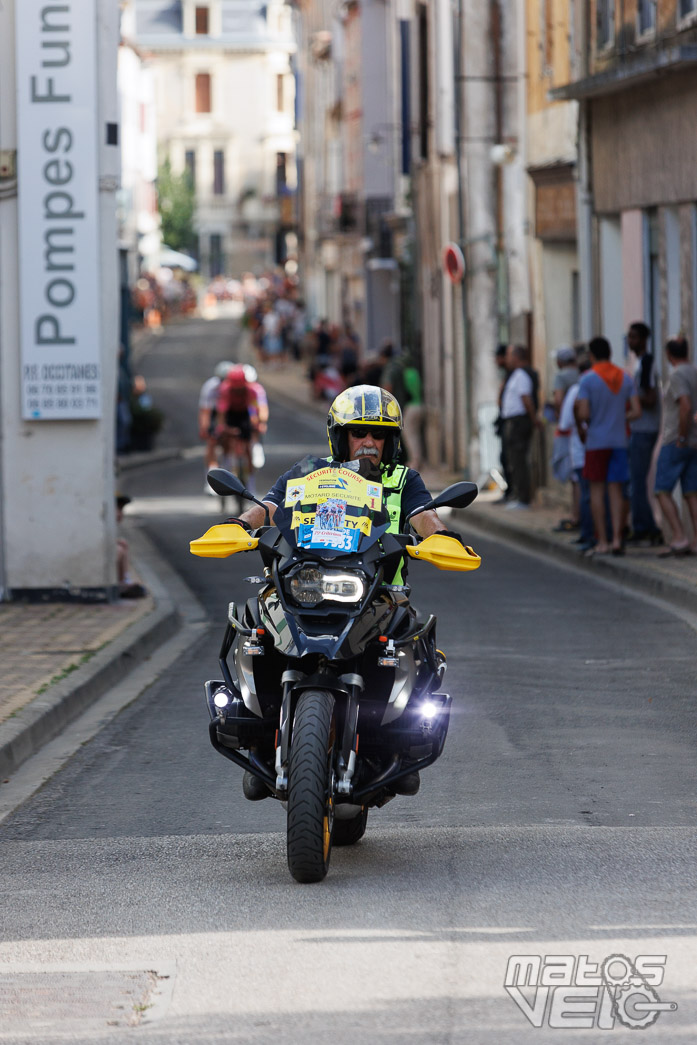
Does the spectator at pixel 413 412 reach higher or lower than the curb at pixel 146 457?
higher

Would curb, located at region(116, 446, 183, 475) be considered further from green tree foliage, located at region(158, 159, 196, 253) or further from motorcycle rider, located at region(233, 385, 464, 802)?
green tree foliage, located at region(158, 159, 196, 253)

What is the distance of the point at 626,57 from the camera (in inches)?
791

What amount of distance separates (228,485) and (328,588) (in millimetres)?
575

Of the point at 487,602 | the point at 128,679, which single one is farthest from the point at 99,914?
the point at 487,602

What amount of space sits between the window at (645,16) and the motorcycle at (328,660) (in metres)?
13.8

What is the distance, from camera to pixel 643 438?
17531 mm

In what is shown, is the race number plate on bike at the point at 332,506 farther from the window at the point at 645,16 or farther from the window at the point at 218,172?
the window at the point at 218,172

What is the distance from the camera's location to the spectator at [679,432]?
15.7 meters

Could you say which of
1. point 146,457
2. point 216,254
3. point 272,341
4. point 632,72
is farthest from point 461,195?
point 216,254

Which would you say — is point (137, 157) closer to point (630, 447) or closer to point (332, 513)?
point (630, 447)

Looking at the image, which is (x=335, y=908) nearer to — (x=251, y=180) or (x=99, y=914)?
(x=99, y=914)

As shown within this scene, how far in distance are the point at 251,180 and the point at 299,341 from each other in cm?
5344
